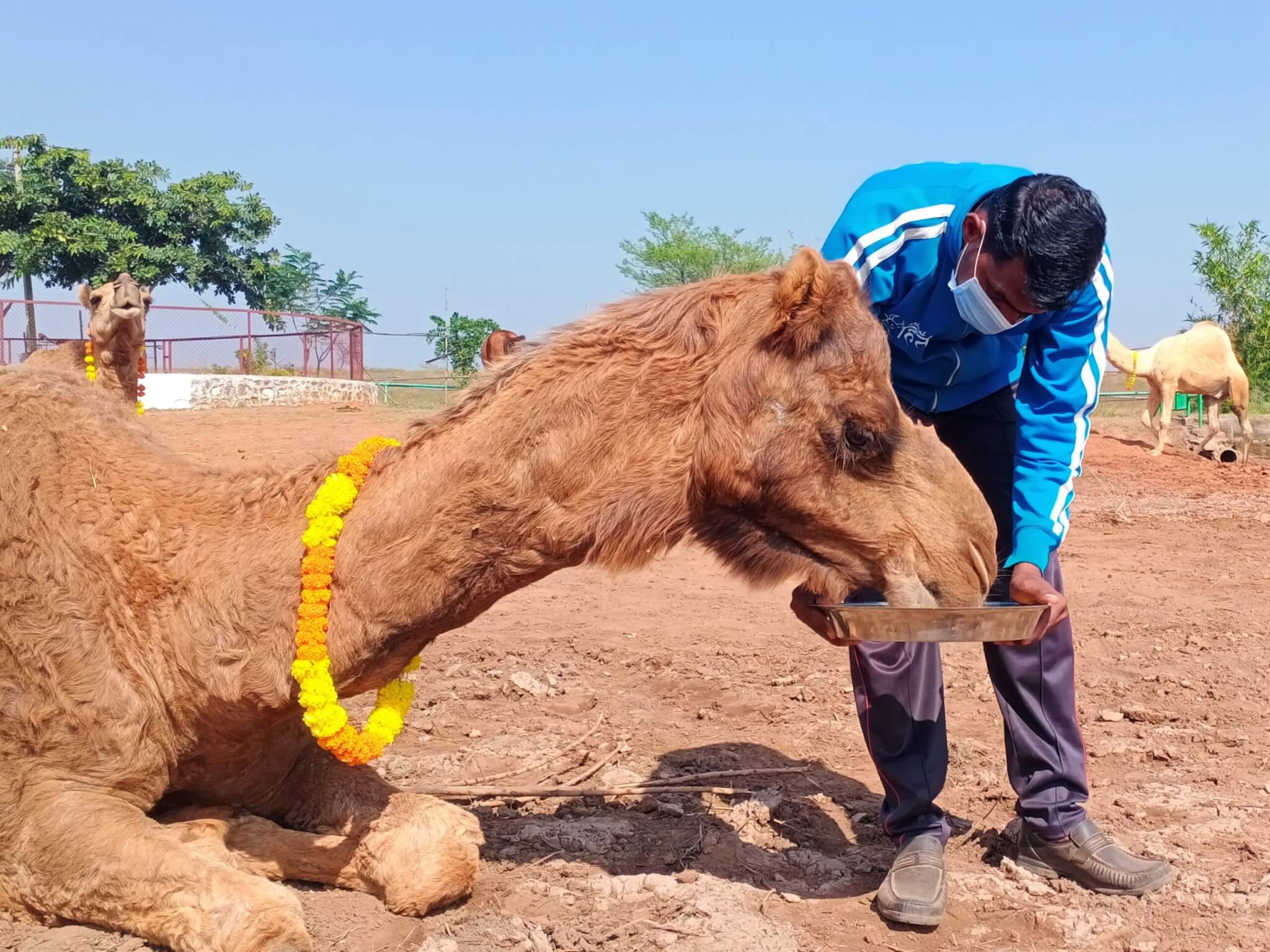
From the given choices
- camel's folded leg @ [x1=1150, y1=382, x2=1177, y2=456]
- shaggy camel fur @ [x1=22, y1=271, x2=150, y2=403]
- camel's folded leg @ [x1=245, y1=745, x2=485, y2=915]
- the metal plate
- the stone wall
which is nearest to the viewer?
the metal plate

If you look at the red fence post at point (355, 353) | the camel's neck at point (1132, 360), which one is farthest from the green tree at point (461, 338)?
the camel's neck at point (1132, 360)

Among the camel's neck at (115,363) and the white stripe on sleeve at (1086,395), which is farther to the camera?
the camel's neck at (115,363)

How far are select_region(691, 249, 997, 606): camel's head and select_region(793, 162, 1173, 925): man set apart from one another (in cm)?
37

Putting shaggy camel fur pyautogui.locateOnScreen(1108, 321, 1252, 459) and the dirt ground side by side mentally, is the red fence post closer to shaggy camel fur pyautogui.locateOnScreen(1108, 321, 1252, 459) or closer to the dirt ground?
shaggy camel fur pyautogui.locateOnScreen(1108, 321, 1252, 459)

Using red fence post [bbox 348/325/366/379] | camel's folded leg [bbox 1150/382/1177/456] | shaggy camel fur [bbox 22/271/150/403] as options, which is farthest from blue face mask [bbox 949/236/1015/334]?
red fence post [bbox 348/325/366/379]

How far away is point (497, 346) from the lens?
3.87m

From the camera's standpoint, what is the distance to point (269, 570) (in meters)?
3.16

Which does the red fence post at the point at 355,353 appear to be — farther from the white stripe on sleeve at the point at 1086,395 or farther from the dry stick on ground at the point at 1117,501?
the white stripe on sleeve at the point at 1086,395

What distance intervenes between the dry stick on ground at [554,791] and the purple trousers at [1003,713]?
0.82 m

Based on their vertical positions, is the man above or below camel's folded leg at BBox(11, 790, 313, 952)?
above

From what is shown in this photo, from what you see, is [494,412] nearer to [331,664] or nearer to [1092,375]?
[331,664]

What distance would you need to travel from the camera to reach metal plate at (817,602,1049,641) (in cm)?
287

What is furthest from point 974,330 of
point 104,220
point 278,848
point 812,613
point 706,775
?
point 104,220

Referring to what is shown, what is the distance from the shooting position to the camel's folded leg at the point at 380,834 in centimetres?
337
